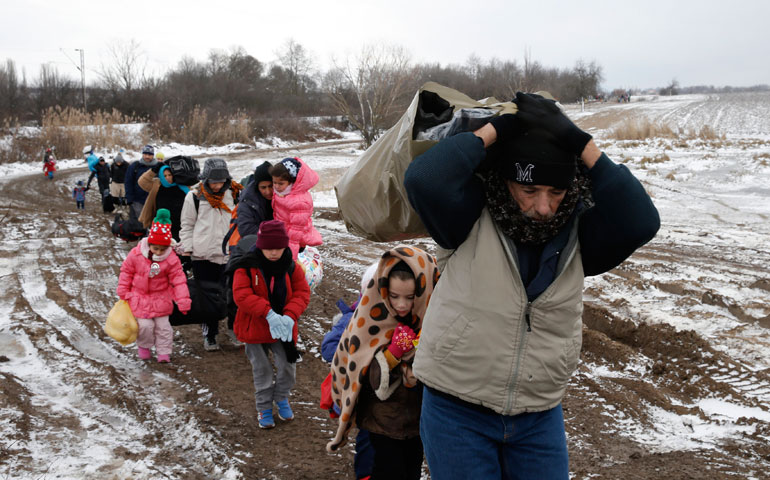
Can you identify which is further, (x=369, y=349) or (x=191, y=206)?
(x=191, y=206)

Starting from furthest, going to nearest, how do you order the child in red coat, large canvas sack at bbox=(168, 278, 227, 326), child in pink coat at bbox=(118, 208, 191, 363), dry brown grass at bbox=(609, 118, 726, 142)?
dry brown grass at bbox=(609, 118, 726, 142)
large canvas sack at bbox=(168, 278, 227, 326)
child in pink coat at bbox=(118, 208, 191, 363)
the child in red coat

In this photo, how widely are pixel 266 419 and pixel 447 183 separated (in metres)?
3.46

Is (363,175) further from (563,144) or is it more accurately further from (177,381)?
(177,381)

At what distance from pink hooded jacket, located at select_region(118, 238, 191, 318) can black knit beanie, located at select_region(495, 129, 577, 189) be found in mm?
4965

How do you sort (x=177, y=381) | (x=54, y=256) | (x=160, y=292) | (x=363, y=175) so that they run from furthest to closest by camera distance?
1. (x=54, y=256)
2. (x=160, y=292)
3. (x=177, y=381)
4. (x=363, y=175)

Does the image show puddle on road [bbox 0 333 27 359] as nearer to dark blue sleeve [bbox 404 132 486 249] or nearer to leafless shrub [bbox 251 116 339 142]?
dark blue sleeve [bbox 404 132 486 249]

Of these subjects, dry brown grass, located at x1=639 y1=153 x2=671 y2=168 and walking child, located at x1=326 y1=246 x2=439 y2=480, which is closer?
walking child, located at x1=326 y1=246 x2=439 y2=480

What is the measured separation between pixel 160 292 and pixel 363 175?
4.54 metres

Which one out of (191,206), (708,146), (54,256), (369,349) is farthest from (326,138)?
(369,349)

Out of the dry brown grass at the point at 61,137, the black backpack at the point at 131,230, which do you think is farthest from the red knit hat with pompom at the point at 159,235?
the dry brown grass at the point at 61,137

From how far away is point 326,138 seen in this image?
51344 mm

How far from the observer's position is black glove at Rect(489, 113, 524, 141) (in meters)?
2.07

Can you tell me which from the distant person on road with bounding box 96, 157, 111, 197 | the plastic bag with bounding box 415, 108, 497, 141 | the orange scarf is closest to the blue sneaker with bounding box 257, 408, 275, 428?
the orange scarf

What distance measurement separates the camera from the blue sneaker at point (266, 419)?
483 cm
